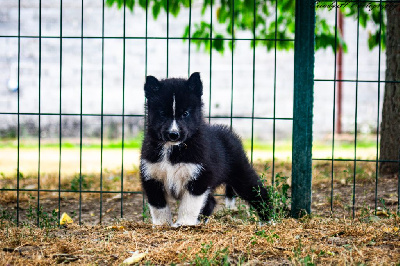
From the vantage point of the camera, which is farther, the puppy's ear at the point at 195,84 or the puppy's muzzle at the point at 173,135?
the puppy's ear at the point at 195,84

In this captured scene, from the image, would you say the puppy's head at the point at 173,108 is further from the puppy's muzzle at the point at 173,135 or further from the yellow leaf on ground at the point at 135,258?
the yellow leaf on ground at the point at 135,258

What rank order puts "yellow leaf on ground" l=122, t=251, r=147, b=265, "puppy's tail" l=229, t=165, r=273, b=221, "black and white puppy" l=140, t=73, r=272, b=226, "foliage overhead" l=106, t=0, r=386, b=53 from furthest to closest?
"foliage overhead" l=106, t=0, r=386, b=53 → "puppy's tail" l=229, t=165, r=273, b=221 → "black and white puppy" l=140, t=73, r=272, b=226 → "yellow leaf on ground" l=122, t=251, r=147, b=265

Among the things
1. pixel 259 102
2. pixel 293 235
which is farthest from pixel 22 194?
pixel 259 102

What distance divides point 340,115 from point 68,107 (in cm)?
729

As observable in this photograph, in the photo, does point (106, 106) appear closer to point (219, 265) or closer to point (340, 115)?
point (340, 115)

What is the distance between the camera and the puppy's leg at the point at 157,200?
4.72 m

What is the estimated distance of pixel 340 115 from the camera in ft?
46.7

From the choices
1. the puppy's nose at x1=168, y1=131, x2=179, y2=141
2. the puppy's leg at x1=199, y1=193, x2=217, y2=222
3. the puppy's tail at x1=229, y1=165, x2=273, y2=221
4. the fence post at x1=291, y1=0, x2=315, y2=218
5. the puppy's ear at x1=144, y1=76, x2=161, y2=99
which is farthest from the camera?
the puppy's tail at x1=229, y1=165, x2=273, y2=221

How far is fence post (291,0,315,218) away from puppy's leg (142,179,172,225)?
132 centimetres

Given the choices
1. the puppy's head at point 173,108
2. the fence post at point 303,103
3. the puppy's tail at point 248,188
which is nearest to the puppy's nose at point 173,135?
the puppy's head at point 173,108

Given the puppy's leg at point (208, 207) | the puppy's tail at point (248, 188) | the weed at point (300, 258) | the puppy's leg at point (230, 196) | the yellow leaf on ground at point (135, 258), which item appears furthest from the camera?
the puppy's leg at point (230, 196)

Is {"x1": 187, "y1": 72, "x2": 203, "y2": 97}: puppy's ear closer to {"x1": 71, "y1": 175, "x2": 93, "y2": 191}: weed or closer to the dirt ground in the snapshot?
the dirt ground

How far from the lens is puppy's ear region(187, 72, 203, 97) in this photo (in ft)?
15.5

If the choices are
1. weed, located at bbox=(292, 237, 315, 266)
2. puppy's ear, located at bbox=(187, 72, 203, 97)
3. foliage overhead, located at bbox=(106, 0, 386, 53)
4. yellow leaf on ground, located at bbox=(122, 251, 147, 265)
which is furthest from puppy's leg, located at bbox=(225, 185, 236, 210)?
foliage overhead, located at bbox=(106, 0, 386, 53)
